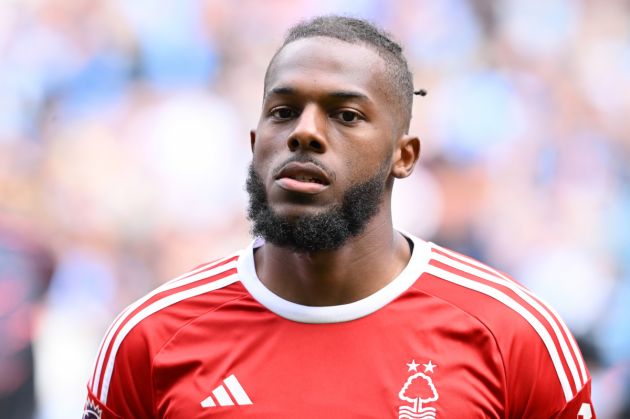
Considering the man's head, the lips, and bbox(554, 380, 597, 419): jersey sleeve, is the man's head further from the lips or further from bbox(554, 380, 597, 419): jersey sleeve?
bbox(554, 380, 597, 419): jersey sleeve

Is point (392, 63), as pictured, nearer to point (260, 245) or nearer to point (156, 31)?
point (260, 245)

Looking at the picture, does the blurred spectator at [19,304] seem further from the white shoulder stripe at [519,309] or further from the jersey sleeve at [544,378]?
the jersey sleeve at [544,378]

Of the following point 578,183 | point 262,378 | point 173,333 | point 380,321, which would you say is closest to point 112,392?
point 173,333

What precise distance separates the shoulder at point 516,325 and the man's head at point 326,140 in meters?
0.29

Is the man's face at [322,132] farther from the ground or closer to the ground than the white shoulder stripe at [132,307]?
farther from the ground

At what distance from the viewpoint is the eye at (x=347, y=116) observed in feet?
9.78

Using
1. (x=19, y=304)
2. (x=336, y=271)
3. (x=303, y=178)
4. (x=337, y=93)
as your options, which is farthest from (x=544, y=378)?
(x=19, y=304)

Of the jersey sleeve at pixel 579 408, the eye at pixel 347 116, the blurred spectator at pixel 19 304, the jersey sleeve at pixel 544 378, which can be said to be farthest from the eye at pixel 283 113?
the blurred spectator at pixel 19 304

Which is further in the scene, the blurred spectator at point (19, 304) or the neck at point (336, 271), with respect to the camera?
the blurred spectator at point (19, 304)

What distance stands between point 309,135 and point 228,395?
2.54ft

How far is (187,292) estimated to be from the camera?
3.20m

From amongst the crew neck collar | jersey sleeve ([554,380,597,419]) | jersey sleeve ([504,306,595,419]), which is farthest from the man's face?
jersey sleeve ([554,380,597,419])

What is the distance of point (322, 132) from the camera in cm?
292

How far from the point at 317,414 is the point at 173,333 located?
54 cm
